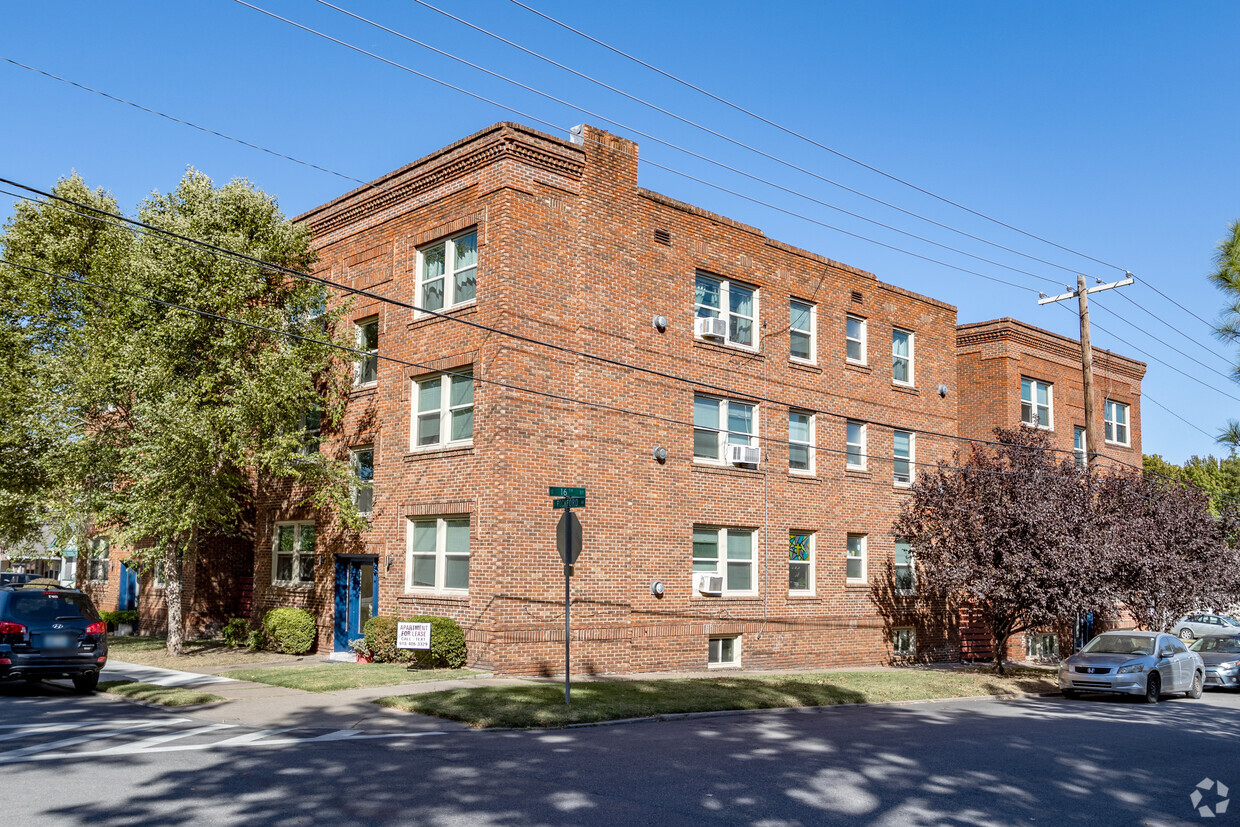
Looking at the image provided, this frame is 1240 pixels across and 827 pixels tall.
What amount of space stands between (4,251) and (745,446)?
20.8m

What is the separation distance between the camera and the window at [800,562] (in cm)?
2477

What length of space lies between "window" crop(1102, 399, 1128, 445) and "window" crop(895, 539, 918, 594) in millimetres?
13140

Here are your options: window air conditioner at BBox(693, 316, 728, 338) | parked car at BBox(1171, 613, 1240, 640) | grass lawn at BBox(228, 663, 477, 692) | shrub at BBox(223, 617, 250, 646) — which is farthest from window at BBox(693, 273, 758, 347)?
parked car at BBox(1171, 613, 1240, 640)

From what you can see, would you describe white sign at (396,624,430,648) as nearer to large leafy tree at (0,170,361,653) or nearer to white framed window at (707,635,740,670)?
large leafy tree at (0,170,361,653)

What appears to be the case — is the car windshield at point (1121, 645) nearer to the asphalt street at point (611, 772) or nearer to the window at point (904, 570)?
the asphalt street at point (611, 772)

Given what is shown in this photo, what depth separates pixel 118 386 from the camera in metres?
21.7

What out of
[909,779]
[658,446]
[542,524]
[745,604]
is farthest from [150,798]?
[745,604]

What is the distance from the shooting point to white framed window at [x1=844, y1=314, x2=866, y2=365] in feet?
89.5

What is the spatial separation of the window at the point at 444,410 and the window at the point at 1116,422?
1029 inches

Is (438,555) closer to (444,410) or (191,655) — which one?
(444,410)

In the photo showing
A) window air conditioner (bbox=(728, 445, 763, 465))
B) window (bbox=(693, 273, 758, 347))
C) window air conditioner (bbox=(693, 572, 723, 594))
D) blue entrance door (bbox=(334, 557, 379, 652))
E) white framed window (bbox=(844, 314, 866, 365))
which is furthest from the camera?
white framed window (bbox=(844, 314, 866, 365))

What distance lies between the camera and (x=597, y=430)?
20688mm

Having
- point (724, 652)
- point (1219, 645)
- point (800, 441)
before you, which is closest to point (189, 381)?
point (724, 652)

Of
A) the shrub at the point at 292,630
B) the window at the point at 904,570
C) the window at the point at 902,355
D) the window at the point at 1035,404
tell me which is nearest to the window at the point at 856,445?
the window at the point at 902,355
